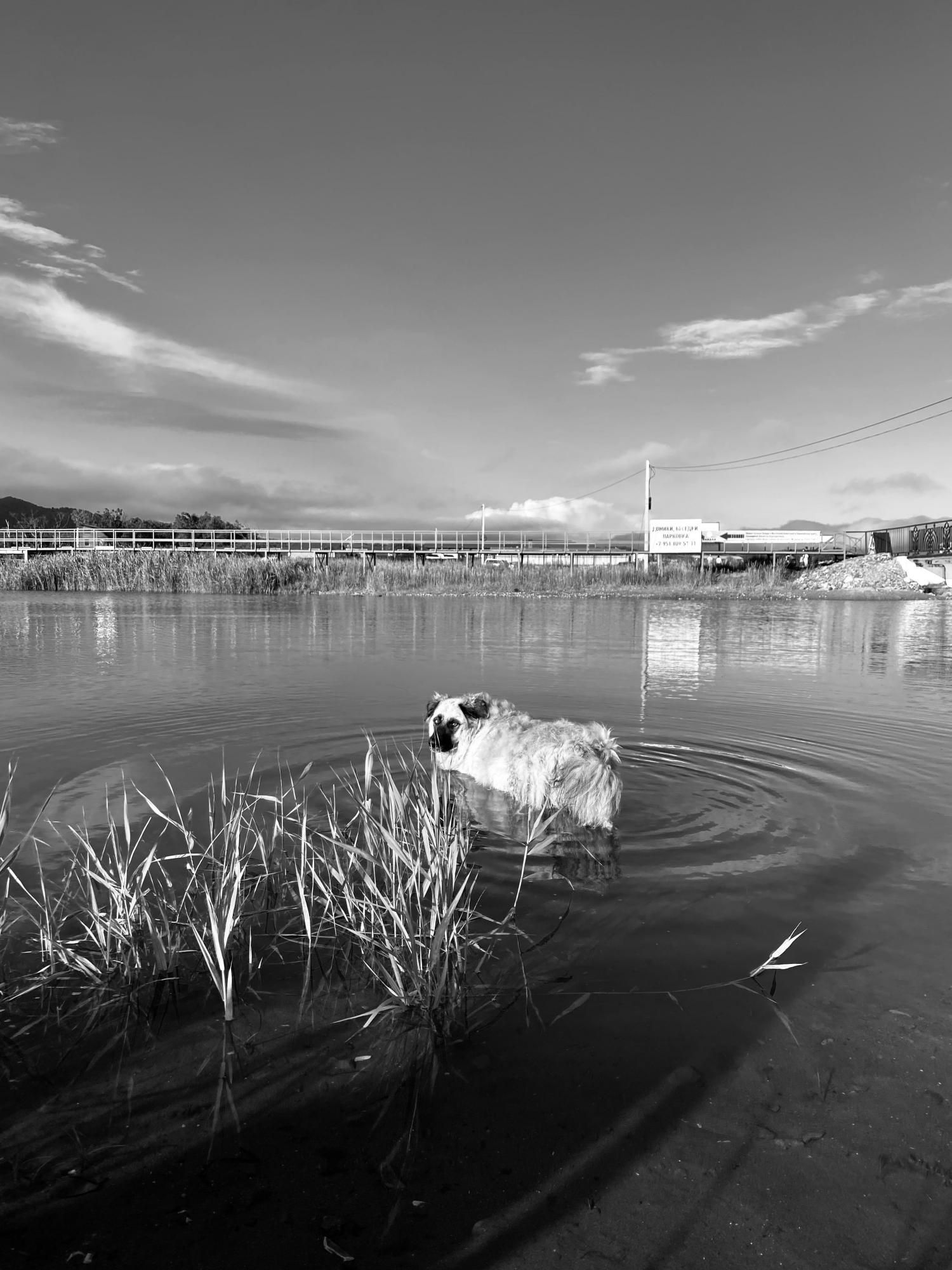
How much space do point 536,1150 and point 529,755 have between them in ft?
12.7

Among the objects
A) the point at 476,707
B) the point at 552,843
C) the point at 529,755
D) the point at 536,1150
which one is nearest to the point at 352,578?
the point at 476,707

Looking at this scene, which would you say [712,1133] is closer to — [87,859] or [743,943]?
[743,943]

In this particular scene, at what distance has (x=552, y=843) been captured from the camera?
18.5ft

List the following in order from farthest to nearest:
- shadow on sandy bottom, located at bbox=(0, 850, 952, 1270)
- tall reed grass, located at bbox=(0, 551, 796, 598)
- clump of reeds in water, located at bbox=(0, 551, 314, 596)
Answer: tall reed grass, located at bbox=(0, 551, 796, 598), clump of reeds in water, located at bbox=(0, 551, 314, 596), shadow on sandy bottom, located at bbox=(0, 850, 952, 1270)

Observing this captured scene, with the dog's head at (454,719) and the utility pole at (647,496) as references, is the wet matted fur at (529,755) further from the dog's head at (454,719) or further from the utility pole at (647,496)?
the utility pole at (647,496)

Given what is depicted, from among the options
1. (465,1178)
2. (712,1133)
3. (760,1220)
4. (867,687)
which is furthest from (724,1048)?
(867,687)

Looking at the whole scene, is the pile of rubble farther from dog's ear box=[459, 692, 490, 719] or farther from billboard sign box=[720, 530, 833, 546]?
dog's ear box=[459, 692, 490, 719]

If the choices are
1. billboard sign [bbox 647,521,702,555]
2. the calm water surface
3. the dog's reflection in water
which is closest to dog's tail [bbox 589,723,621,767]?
the calm water surface

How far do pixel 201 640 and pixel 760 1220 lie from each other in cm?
1682

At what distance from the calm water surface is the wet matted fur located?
0.27 metres

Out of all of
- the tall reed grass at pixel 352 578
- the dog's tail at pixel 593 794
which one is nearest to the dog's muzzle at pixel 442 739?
the dog's tail at pixel 593 794

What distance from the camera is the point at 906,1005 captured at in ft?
11.5

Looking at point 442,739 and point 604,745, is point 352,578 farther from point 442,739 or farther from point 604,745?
point 604,745

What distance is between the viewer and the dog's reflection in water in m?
5.07
